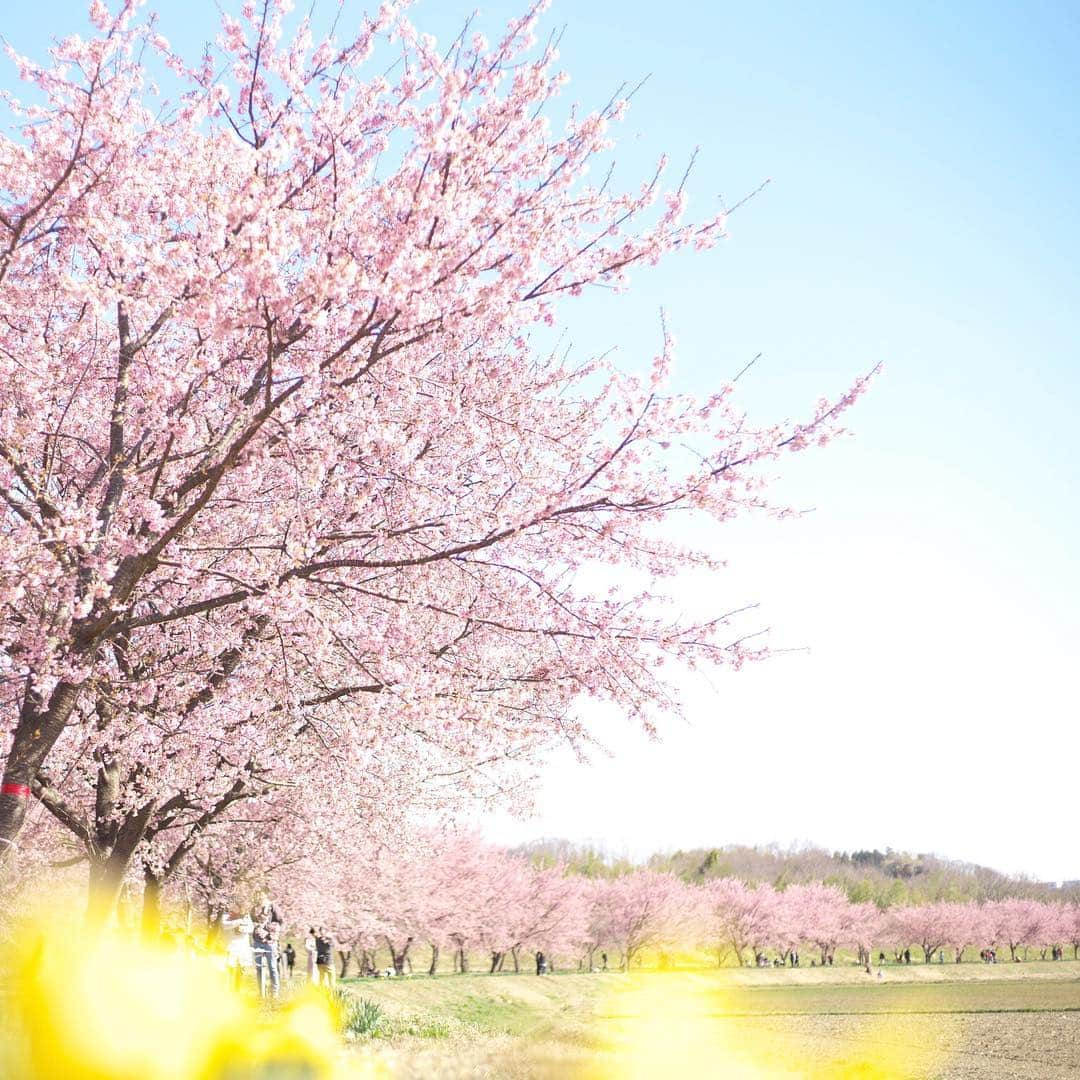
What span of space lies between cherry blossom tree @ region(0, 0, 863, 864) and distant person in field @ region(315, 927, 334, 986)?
14280 millimetres

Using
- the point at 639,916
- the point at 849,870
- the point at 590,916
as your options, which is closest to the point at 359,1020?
the point at 590,916

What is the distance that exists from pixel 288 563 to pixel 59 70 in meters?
4.67

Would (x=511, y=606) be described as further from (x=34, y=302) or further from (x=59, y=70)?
(x=59, y=70)

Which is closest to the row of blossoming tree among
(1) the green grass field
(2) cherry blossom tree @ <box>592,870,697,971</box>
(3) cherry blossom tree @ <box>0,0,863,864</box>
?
(2) cherry blossom tree @ <box>592,870,697,971</box>

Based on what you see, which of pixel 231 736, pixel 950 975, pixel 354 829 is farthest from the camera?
pixel 950 975

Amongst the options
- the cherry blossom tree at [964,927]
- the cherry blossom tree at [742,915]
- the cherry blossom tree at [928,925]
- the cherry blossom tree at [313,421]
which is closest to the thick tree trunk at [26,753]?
the cherry blossom tree at [313,421]

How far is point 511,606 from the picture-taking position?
28.3ft

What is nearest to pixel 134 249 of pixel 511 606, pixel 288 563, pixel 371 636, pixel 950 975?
pixel 288 563

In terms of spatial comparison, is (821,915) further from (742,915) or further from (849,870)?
(849,870)

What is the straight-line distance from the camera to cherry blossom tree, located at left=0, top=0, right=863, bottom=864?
6.79 metres

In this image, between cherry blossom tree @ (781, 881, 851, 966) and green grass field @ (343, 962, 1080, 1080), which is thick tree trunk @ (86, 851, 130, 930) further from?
cherry blossom tree @ (781, 881, 851, 966)

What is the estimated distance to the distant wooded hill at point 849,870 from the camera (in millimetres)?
114500

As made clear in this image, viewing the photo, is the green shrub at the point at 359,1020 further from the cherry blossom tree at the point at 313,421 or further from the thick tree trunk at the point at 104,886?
the cherry blossom tree at the point at 313,421

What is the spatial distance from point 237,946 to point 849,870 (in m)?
143
